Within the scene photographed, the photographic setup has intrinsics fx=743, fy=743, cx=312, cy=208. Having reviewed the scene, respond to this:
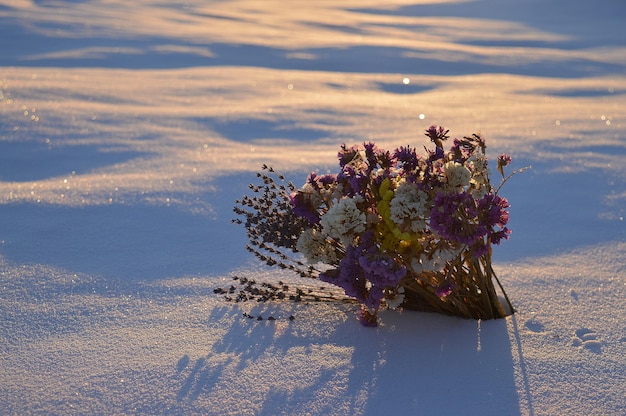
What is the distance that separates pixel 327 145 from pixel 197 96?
4.84 ft

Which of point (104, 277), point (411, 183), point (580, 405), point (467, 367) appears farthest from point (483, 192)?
point (104, 277)

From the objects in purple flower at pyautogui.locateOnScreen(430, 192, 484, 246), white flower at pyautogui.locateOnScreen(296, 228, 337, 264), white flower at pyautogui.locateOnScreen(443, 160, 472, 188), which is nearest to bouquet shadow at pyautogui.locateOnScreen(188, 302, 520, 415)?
white flower at pyautogui.locateOnScreen(296, 228, 337, 264)

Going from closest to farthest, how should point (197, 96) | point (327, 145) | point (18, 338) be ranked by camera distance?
point (18, 338) → point (327, 145) → point (197, 96)

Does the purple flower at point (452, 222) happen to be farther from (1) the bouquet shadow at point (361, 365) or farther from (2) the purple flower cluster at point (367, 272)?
(1) the bouquet shadow at point (361, 365)

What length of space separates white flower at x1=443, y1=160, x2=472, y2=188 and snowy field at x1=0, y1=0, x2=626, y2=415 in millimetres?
467

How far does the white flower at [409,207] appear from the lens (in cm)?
183

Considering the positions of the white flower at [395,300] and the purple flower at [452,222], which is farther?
the white flower at [395,300]

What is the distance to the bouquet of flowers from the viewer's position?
6.01 ft

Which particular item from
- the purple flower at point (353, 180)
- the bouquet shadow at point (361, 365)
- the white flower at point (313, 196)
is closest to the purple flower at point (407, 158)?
the purple flower at point (353, 180)

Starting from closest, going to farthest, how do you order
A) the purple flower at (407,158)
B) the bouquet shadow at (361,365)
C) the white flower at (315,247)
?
1. the bouquet shadow at (361,365)
2. the purple flower at (407,158)
3. the white flower at (315,247)

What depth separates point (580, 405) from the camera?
174 cm

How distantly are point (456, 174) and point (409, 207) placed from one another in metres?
0.14

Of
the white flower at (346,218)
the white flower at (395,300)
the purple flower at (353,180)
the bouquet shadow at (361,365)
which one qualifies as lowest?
the bouquet shadow at (361,365)

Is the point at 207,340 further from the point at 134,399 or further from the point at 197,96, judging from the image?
the point at 197,96
